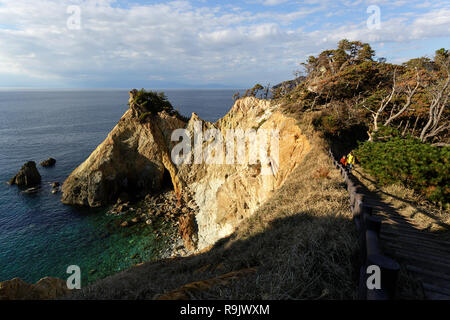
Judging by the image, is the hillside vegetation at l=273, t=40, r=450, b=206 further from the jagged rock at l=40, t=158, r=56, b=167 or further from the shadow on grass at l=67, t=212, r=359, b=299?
the jagged rock at l=40, t=158, r=56, b=167

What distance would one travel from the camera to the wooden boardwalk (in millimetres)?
3766

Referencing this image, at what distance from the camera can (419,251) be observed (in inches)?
193

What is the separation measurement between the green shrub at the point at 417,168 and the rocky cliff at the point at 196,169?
9026mm

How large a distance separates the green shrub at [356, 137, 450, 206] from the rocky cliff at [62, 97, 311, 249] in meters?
9.03

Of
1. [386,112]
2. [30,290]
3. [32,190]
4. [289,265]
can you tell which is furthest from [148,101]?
[289,265]

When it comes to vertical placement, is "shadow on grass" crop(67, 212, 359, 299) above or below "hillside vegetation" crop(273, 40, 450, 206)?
below

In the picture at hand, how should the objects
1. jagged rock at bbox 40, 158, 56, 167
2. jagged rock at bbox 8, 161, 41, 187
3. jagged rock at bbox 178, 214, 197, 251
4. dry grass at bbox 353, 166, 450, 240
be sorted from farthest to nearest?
jagged rock at bbox 40, 158, 56, 167
jagged rock at bbox 8, 161, 41, 187
jagged rock at bbox 178, 214, 197, 251
dry grass at bbox 353, 166, 450, 240

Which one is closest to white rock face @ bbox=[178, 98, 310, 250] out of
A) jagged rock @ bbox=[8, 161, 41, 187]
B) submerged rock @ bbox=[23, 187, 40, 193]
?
submerged rock @ bbox=[23, 187, 40, 193]

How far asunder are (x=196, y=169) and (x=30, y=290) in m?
25.0

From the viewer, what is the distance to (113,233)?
26.1 meters

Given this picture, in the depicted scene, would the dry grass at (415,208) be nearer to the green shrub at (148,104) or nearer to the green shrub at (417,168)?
the green shrub at (417,168)

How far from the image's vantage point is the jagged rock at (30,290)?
941 cm
